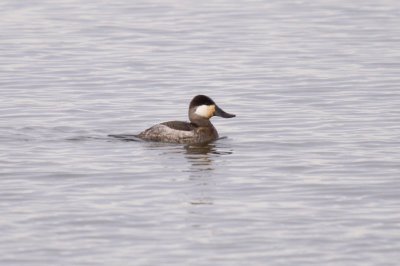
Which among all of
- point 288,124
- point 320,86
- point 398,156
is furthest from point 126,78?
point 398,156

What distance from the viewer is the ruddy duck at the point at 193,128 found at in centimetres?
1847

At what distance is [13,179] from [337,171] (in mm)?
3703

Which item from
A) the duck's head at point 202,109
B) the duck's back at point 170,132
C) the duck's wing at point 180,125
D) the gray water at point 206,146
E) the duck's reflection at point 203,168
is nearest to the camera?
the gray water at point 206,146

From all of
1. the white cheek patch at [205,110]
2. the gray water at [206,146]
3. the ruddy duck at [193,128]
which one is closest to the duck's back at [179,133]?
the ruddy duck at [193,128]

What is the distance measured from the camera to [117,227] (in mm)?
13180

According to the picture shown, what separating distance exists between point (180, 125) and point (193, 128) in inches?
9.0

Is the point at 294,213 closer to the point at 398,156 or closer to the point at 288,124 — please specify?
the point at 398,156

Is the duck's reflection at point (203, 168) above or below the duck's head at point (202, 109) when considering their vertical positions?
below

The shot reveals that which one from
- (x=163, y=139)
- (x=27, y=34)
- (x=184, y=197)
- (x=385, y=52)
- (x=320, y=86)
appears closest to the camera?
(x=184, y=197)

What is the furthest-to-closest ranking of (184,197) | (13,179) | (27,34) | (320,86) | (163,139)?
(27,34) < (320,86) < (163,139) < (13,179) < (184,197)

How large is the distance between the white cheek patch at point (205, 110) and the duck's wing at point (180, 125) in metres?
0.30

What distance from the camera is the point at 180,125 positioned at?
1873cm

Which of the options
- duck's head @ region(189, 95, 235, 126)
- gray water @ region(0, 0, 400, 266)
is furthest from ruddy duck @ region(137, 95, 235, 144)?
gray water @ region(0, 0, 400, 266)

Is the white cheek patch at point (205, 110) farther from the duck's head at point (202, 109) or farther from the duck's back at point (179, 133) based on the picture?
the duck's back at point (179, 133)
